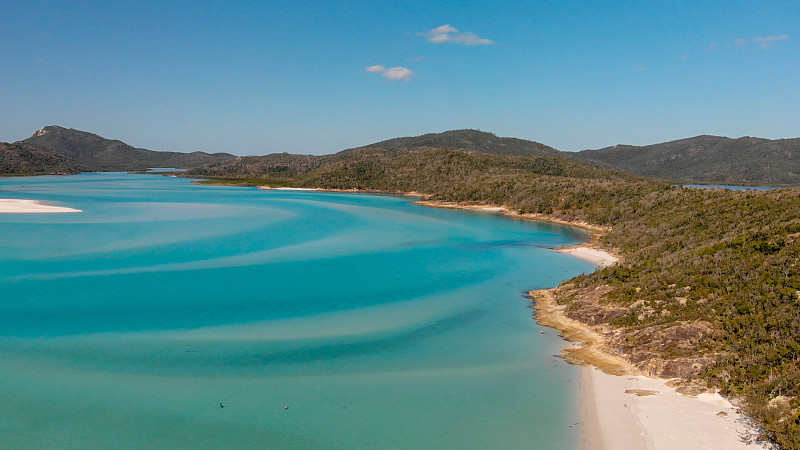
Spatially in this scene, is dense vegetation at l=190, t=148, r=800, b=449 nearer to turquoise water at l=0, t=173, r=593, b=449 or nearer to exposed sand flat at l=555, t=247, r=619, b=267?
exposed sand flat at l=555, t=247, r=619, b=267

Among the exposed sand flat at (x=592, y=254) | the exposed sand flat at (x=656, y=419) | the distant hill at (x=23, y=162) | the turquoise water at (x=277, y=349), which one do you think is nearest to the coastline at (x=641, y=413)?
the exposed sand flat at (x=656, y=419)

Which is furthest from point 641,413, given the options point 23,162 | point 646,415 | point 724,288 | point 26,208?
point 23,162

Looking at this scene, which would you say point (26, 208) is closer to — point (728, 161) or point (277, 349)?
point (277, 349)

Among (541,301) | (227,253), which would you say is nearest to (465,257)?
(541,301)

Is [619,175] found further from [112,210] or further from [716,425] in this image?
[716,425]

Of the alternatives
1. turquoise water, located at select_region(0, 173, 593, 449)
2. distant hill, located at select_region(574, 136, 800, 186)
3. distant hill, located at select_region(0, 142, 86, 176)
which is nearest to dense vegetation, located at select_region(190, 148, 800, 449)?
turquoise water, located at select_region(0, 173, 593, 449)

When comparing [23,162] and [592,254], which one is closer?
[592,254]
